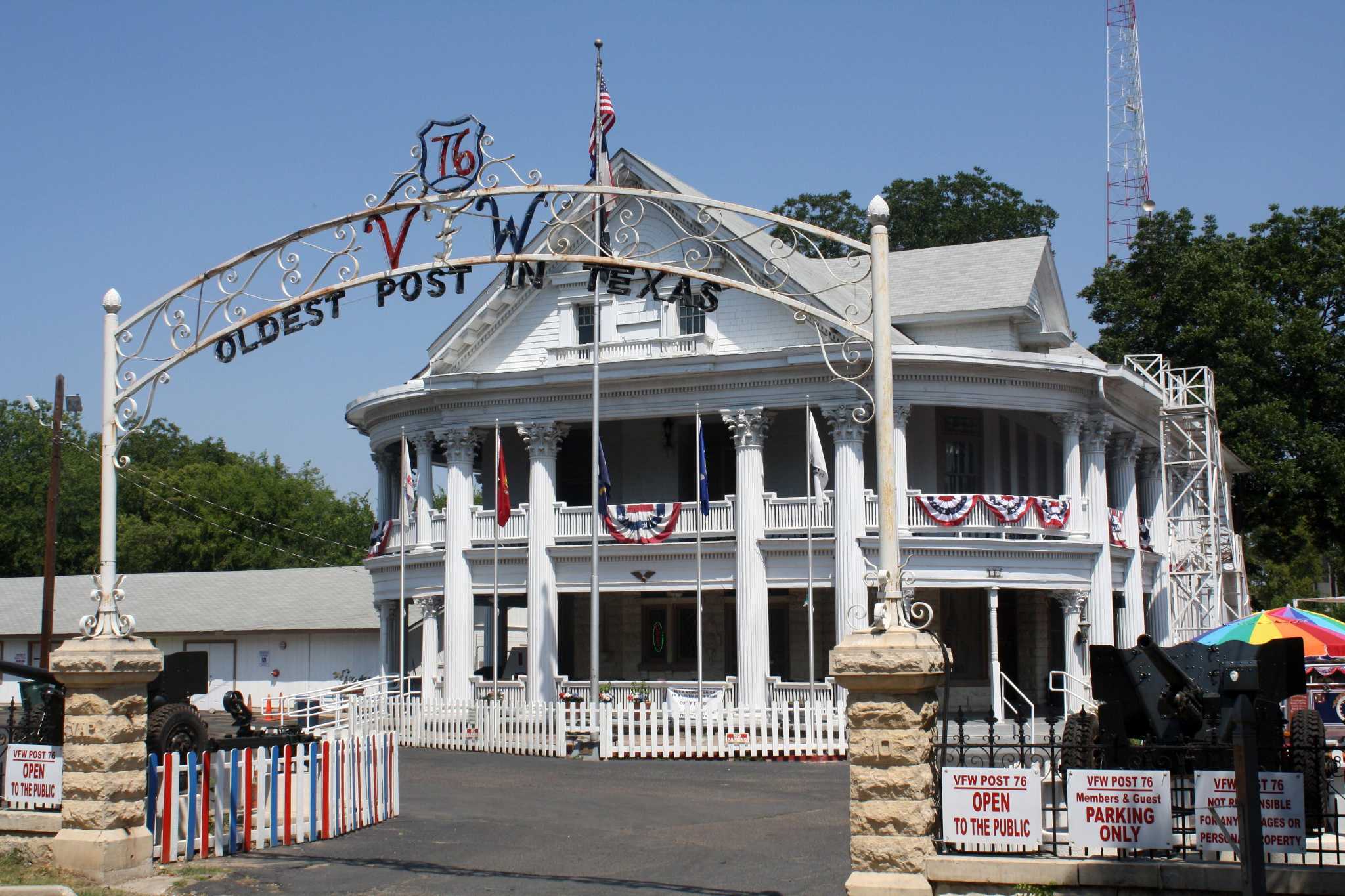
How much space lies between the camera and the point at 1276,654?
12.8 metres

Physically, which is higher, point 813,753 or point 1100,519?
point 1100,519

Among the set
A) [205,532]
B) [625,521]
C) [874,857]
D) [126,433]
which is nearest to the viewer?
[874,857]

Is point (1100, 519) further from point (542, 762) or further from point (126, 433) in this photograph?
point (126, 433)

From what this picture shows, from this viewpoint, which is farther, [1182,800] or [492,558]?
[492,558]

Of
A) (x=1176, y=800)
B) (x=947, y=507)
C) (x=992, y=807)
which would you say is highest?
(x=947, y=507)

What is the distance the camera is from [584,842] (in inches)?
619

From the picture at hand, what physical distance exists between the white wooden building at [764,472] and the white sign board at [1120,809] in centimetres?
1718

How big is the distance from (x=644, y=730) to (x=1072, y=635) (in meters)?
9.39

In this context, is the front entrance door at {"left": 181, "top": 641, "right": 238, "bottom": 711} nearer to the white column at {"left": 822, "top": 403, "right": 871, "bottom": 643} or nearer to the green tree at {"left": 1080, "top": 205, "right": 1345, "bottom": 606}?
the white column at {"left": 822, "top": 403, "right": 871, "bottom": 643}

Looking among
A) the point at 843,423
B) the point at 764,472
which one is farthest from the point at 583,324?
the point at 843,423

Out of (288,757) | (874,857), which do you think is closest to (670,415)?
(288,757)

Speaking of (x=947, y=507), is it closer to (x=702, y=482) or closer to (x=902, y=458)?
(x=902, y=458)

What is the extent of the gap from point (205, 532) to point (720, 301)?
46.8 metres

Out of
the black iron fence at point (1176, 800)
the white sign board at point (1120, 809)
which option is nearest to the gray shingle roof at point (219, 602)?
the black iron fence at point (1176, 800)
